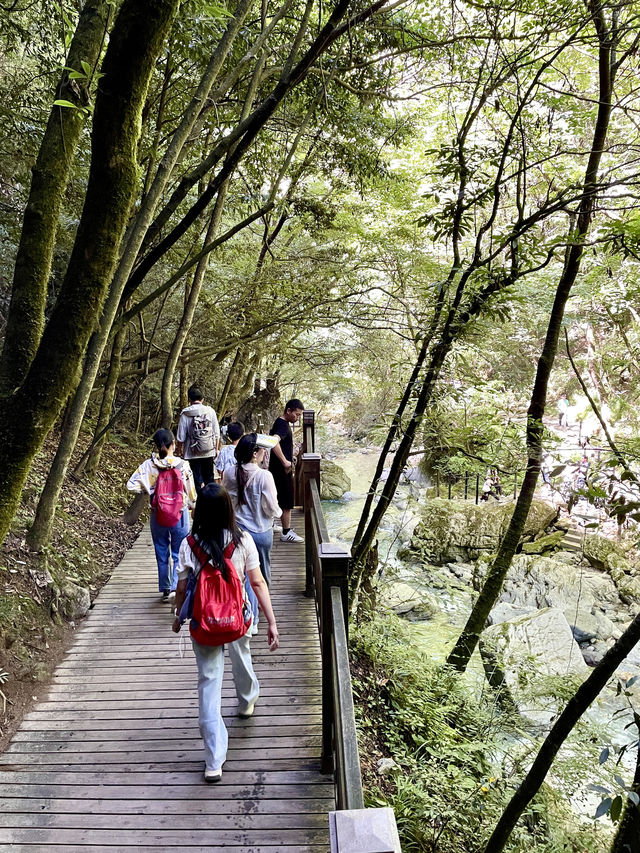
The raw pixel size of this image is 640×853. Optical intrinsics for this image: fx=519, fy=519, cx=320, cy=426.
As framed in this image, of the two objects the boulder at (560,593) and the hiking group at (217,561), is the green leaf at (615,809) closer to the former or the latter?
the hiking group at (217,561)

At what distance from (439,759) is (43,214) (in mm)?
5472

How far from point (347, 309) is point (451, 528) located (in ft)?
17.6

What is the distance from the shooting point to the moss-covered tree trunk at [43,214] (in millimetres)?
3016

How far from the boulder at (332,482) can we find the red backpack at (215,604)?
13234 millimetres

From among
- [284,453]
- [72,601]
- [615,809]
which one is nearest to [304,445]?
[284,453]

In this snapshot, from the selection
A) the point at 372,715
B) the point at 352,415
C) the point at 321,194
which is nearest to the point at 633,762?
the point at 372,715

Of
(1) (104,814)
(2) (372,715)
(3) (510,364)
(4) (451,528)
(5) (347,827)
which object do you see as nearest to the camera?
(5) (347,827)

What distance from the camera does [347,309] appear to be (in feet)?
31.7

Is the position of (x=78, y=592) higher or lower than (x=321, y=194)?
lower

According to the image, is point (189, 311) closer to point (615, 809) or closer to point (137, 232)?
point (137, 232)

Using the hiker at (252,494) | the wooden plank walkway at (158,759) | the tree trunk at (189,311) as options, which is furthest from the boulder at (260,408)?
the hiker at (252,494)

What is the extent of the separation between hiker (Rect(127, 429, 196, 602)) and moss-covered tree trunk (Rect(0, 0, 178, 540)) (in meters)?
2.28

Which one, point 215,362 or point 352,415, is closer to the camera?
point 215,362

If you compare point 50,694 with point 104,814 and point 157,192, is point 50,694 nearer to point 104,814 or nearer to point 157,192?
point 104,814
